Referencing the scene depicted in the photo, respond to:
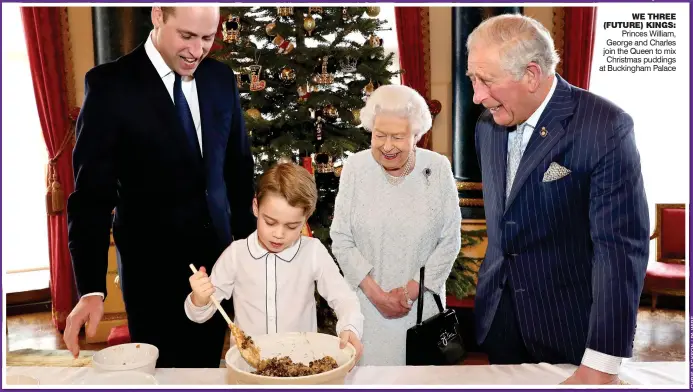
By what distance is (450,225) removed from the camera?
2.43 meters

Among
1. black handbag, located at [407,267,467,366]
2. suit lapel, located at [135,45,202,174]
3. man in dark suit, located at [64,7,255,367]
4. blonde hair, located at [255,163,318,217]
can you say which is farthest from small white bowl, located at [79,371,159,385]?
black handbag, located at [407,267,467,366]

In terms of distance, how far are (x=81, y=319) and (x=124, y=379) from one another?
39cm

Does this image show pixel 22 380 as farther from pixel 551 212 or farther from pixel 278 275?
pixel 551 212

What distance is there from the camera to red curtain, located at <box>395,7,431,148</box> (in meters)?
5.61

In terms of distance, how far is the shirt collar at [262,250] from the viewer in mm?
1989

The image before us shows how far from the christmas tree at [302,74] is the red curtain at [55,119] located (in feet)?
6.95

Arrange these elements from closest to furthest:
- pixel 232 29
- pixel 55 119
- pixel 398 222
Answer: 1. pixel 398 222
2. pixel 232 29
3. pixel 55 119

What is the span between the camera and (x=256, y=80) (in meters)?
3.60

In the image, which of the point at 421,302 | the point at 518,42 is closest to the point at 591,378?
the point at 421,302

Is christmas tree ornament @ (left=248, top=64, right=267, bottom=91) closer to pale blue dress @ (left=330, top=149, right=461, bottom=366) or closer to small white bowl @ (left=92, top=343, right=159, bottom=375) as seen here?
pale blue dress @ (left=330, top=149, right=461, bottom=366)

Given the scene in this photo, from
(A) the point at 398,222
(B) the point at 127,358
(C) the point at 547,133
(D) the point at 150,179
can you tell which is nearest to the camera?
(B) the point at 127,358

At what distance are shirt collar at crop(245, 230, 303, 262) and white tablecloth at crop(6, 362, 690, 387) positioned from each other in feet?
1.21

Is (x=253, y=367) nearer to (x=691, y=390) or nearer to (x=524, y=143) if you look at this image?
(x=524, y=143)

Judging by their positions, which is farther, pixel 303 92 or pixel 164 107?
pixel 303 92
